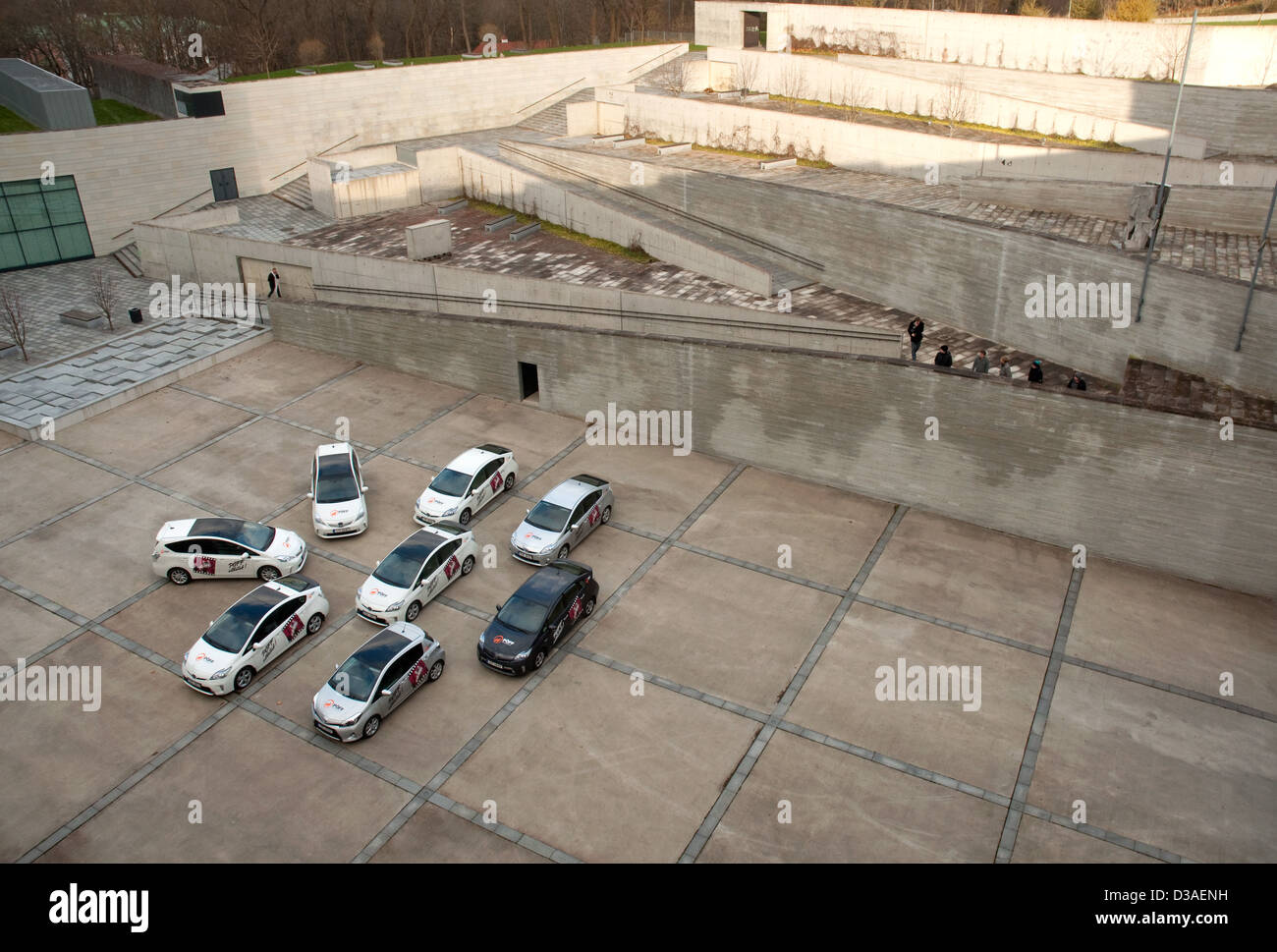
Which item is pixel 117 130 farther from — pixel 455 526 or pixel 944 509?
pixel 944 509

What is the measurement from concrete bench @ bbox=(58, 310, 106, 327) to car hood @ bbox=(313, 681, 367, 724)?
20335mm

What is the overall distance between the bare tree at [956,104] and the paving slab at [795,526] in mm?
16391

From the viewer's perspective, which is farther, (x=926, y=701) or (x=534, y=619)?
(x=534, y=619)

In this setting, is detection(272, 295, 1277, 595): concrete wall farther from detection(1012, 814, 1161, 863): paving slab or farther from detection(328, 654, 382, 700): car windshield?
detection(328, 654, 382, 700): car windshield

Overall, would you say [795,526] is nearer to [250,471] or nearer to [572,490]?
[572,490]

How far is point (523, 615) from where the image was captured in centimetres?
1734

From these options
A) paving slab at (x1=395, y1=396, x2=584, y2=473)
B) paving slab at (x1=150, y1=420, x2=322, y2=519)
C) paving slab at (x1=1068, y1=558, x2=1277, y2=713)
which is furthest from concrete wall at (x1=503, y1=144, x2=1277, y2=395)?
paving slab at (x1=150, y1=420, x2=322, y2=519)

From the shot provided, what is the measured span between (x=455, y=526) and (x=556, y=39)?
4292cm

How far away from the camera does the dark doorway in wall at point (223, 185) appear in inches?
1464

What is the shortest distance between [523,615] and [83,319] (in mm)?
21162

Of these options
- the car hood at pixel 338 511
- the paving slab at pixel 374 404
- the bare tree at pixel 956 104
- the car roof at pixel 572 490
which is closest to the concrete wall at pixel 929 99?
the bare tree at pixel 956 104

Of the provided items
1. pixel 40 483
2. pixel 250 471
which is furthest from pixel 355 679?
pixel 40 483

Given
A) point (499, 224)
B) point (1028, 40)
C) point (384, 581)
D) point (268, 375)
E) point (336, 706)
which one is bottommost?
point (336, 706)

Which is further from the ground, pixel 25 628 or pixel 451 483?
pixel 451 483
